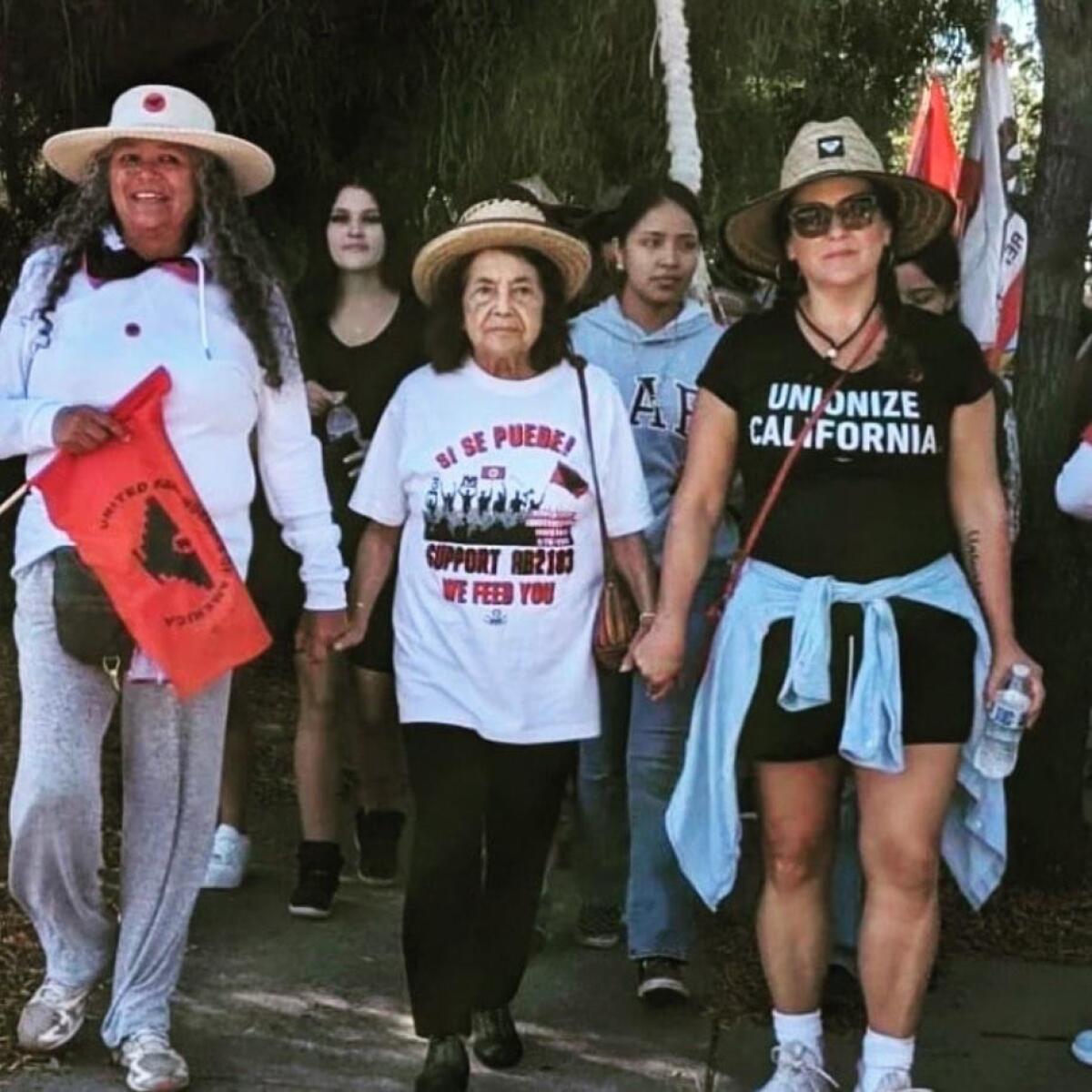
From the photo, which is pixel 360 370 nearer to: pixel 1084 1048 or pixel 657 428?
pixel 657 428

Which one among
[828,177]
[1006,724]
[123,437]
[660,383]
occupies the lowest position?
[1006,724]

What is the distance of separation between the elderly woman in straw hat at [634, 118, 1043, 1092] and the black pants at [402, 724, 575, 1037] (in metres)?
0.31

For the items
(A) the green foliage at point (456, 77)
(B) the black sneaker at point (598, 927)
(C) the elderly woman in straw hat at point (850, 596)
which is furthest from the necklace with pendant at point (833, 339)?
(A) the green foliage at point (456, 77)

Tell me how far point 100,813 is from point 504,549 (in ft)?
3.09

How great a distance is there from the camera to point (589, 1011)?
159 inches

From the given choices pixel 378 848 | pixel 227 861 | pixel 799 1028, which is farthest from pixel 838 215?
pixel 227 861

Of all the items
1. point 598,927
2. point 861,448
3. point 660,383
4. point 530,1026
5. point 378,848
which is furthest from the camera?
point 378,848

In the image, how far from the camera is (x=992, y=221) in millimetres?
5223

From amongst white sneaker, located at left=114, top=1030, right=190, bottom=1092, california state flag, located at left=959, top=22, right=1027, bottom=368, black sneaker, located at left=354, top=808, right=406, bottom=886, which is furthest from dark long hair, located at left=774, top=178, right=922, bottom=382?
black sneaker, located at left=354, top=808, right=406, bottom=886

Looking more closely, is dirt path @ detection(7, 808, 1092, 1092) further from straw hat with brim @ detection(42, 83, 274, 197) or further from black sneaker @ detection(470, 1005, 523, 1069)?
straw hat with brim @ detection(42, 83, 274, 197)

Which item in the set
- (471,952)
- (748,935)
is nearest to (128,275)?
(471,952)

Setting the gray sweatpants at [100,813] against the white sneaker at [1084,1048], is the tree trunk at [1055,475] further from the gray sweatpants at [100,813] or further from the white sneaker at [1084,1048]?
the gray sweatpants at [100,813]

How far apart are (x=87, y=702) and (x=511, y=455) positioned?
928mm

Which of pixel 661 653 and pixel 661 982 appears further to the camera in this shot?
pixel 661 982
